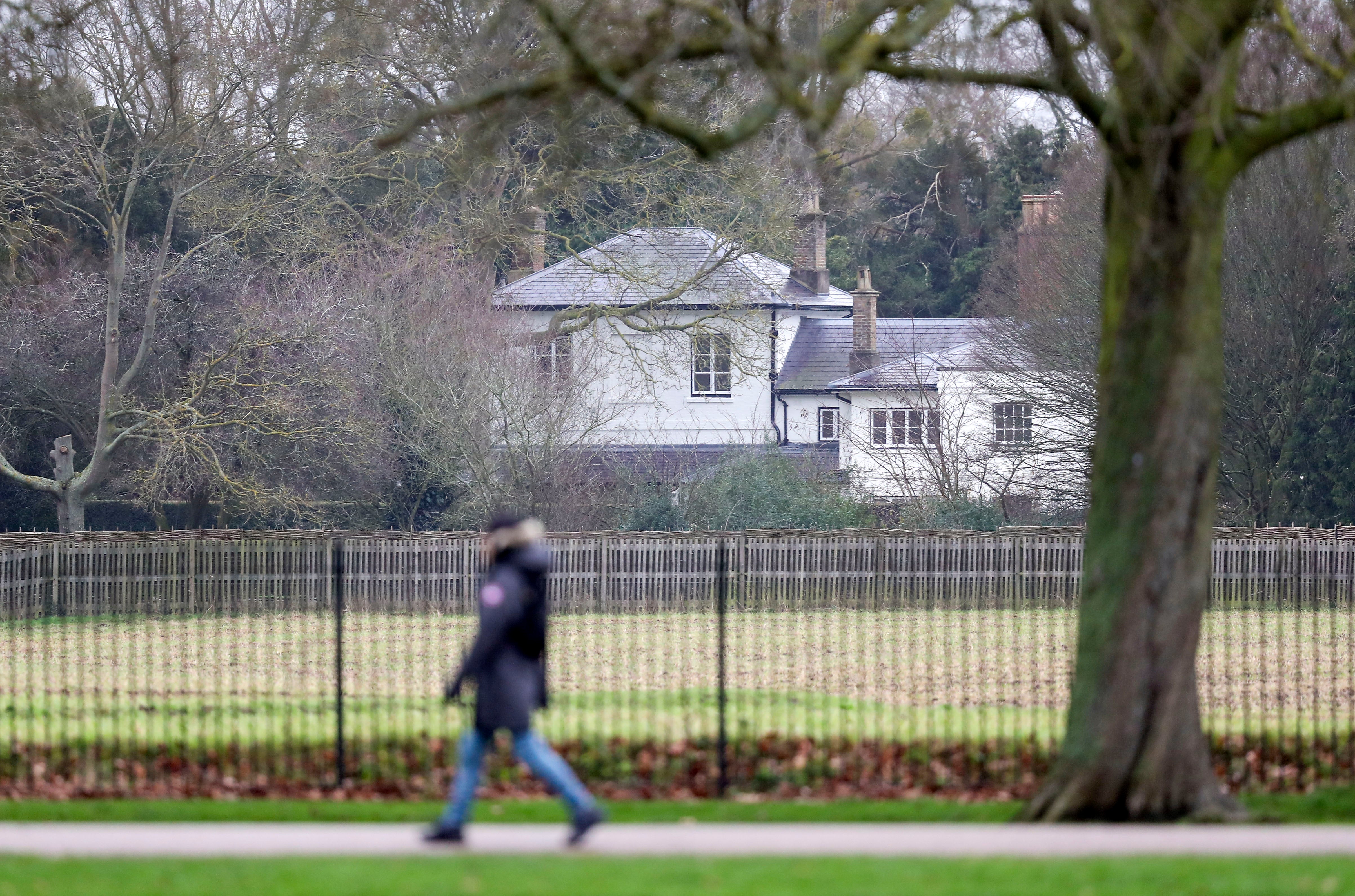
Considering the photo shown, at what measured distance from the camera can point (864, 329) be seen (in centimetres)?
4522

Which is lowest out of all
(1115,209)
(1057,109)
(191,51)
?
(1115,209)

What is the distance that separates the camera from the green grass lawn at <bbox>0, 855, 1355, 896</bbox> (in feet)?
22.5

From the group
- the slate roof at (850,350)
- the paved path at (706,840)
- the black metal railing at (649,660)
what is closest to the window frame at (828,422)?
the slate roof at (850,350)

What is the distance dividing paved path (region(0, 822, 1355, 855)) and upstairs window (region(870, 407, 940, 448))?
26.4 m

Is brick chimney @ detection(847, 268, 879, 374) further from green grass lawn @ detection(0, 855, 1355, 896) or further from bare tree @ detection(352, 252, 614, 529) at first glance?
green grass lawn @ detection(0, 855, 1355, 896)

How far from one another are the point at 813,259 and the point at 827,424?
628cm

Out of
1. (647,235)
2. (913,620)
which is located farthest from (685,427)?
(913,620)

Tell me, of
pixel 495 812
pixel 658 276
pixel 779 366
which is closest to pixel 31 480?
pixel 658 276

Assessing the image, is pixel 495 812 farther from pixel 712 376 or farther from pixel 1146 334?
pixel 712 376

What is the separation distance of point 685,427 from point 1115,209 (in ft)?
109

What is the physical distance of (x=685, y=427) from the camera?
139ft

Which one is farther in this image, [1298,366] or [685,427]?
[685,427]

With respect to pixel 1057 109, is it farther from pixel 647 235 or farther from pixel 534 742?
pixel 647 235

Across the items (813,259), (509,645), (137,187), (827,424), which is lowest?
(509,645)
